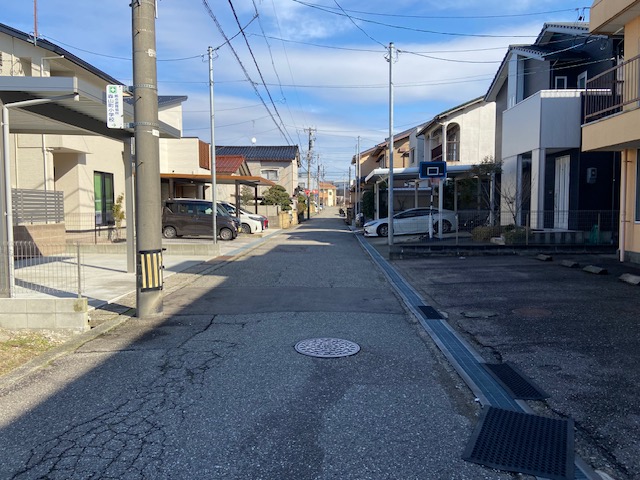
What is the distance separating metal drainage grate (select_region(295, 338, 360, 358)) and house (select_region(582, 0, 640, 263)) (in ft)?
27.4

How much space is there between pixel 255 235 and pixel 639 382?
936 inches

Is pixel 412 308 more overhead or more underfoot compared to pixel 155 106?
more underfoot

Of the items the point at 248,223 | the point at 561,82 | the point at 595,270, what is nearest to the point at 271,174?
the point at 248,223

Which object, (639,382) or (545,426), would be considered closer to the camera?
(545,426)

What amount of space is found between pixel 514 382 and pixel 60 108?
8918mm

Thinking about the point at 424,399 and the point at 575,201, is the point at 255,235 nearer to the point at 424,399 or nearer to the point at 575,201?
the point at 575,201

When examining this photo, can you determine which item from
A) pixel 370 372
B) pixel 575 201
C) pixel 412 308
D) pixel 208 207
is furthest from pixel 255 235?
pixel 370 372

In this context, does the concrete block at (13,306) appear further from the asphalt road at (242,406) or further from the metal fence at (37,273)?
the asphalt road at (242,406)

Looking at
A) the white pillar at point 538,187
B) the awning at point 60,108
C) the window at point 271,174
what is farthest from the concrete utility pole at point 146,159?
the window at point 271,174

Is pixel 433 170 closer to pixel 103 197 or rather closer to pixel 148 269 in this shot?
pixel 148 269

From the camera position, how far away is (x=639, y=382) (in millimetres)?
4938

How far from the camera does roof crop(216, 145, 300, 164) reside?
6031cm

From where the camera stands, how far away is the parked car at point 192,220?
78.9 ft

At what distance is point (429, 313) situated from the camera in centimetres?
834
